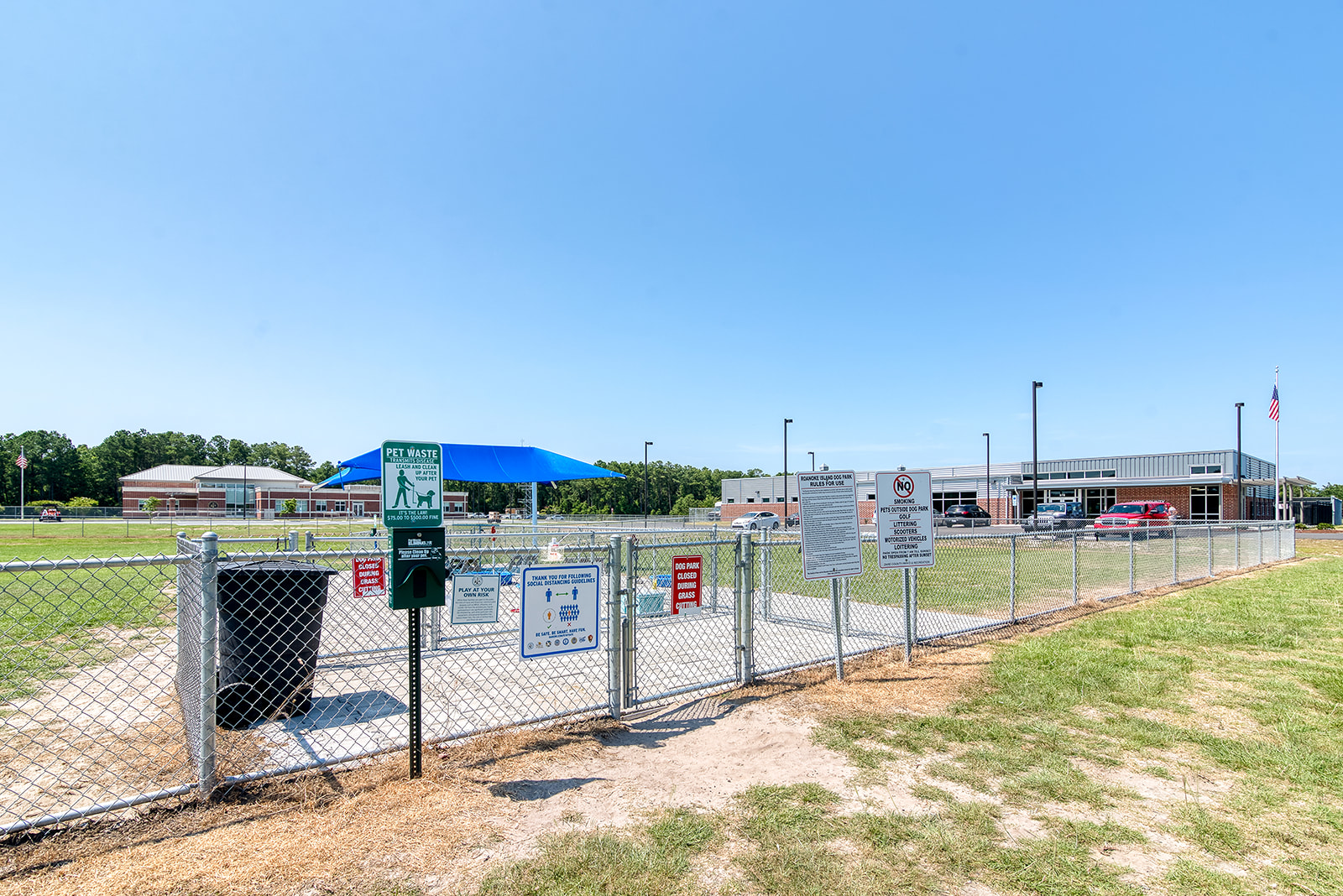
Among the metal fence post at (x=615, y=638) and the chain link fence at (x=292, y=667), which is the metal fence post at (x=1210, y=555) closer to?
the chain link fence at (x=292, y=667)

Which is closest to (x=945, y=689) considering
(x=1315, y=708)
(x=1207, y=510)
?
(x=1315, y=708)

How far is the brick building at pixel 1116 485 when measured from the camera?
4634 cm

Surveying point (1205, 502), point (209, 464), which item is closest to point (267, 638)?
point (1205, 502)

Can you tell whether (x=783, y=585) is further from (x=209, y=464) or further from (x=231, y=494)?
(x=209, y=464)

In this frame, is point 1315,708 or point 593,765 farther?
point 1315,708

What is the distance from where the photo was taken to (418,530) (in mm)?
4152

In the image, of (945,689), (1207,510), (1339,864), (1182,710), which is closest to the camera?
(1339,864)

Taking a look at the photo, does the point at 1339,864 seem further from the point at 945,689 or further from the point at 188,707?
the point at 188,707

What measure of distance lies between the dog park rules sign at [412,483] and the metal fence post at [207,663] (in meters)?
0.95

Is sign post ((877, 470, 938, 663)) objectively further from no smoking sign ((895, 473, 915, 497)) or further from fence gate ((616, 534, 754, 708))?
fence gate ((616, 534, 754, 708))

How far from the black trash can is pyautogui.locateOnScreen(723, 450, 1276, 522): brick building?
39315 mm

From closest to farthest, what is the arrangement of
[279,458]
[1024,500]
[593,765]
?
[593,765], [1024,500], [279,458]

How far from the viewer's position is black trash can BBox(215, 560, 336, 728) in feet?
16.8

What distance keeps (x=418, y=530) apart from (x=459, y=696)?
8.52 feet
